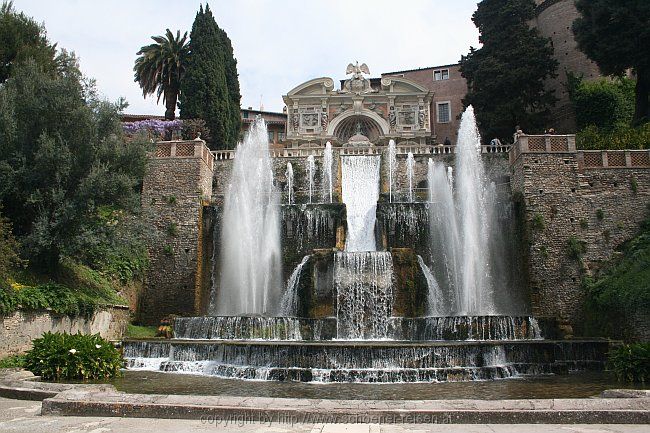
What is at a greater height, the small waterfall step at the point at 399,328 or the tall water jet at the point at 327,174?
the tall water jet at the point at 327,174

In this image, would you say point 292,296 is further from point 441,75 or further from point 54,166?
point 441,75

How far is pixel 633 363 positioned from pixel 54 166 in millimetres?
15441

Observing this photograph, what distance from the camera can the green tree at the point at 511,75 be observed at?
110ft

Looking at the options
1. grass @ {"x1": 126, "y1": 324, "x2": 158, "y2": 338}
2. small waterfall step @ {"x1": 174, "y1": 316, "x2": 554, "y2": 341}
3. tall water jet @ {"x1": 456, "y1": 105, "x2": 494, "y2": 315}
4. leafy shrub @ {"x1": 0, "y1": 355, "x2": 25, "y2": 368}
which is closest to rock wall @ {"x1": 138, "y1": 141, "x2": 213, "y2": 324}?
grass @ {"x1": 126, "y1": 324, "x2": 158, "y2": 338}

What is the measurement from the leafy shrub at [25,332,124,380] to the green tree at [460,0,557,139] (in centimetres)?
2747

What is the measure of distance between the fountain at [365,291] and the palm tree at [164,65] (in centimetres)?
1501

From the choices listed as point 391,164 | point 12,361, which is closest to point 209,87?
point 391,164

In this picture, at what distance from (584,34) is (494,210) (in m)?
13.5

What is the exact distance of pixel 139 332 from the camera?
20.1 metres

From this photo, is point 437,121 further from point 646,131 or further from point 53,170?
point 53,170

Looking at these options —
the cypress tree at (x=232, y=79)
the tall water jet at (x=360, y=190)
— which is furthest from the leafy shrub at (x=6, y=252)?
the cypress tree at (x=232, y=79)

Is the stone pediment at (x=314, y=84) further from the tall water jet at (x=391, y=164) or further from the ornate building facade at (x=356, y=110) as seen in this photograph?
the tall water jet at (x=391, y=164)

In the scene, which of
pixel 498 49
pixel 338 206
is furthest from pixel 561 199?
pixel 498 49

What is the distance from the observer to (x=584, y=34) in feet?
99.7
